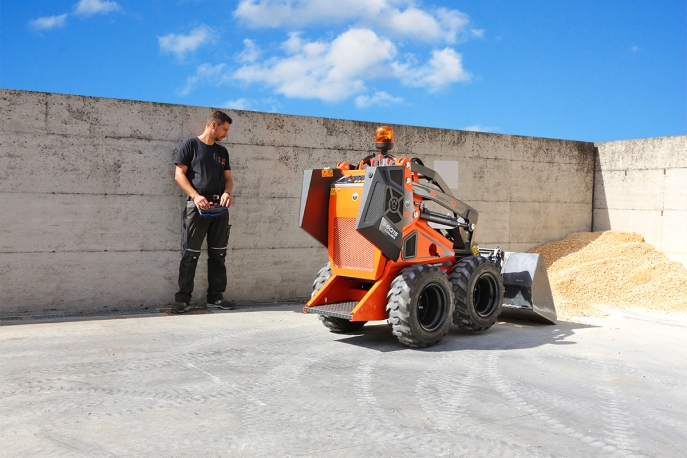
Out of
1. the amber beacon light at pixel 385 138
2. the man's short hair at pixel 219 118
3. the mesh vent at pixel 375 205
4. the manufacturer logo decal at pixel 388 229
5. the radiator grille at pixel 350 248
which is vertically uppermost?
the man's short hair at pixel 219 118

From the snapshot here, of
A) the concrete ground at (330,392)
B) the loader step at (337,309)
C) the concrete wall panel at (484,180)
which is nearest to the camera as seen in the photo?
the concrete ground at (330,392)

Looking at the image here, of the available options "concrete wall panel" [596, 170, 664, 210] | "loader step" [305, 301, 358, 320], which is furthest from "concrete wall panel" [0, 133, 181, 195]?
"concrete wall panel" [596, 170, 664, 210]

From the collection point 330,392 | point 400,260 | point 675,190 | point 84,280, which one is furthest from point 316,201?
point 675,190

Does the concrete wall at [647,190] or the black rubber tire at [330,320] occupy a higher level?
the concrete wall at [647,190]

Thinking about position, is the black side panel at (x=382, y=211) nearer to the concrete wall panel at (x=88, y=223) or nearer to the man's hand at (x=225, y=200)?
the man's hand at (x=225, y=200)

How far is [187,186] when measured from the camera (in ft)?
23.7

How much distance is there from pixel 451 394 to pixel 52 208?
5113 millimetres

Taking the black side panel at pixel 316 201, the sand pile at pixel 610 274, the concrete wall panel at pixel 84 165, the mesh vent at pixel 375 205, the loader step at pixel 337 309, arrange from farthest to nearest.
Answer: the sand pile at pixel 610 274, the concrete wall panel at pixel 84 165, the black side panel at pixel 316 201, the loader step at pixel 337 309, the mesh vent at pixel 375 205

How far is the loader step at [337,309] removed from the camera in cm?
558

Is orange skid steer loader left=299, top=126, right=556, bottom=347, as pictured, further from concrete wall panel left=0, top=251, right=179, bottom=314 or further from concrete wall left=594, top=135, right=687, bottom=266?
concrete wall left=594, top=135, right=687, bottom=266

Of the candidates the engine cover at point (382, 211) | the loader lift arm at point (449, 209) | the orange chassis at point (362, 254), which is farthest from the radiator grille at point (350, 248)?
the loader lift arm at point (449, 209)

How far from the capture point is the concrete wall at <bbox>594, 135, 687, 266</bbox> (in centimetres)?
1032

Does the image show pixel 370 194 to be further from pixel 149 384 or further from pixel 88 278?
pixel 88 278

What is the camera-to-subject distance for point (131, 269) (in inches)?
293
